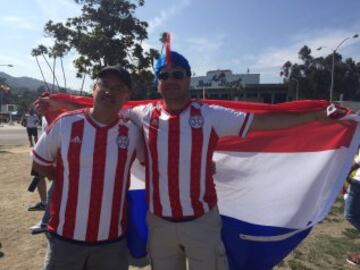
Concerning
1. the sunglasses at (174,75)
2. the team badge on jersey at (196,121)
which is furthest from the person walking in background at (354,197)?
the sunglasses at (174,75)

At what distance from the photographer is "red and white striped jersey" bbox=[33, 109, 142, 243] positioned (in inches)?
122

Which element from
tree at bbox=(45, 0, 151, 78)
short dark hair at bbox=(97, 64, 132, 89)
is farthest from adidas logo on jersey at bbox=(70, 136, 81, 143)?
tree at bbox=(45, 0, 151, 78)

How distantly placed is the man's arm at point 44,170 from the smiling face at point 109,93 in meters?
0.62

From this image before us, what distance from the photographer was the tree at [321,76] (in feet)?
233

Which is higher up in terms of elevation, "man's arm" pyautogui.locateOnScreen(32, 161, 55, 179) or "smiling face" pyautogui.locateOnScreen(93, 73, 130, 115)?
"smiling face" pyautogui.locateOnScreen(93, 73, 130, 115)

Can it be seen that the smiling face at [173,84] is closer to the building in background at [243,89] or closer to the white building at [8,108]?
the white building at [8,108]

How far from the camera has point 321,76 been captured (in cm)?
7100

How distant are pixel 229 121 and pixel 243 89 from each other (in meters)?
78.7

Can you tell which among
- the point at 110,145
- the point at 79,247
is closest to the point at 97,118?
the point at 110,145

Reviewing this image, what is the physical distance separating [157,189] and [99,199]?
17.9 inches

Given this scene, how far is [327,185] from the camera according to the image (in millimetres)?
4125

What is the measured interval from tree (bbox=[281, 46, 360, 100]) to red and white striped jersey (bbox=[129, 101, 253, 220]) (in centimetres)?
6922

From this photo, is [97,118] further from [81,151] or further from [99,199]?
[99,199]

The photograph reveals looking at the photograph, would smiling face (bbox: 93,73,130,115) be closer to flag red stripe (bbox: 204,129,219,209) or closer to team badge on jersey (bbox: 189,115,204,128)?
team badge on jersey (bbox: 189,115,204,128)
